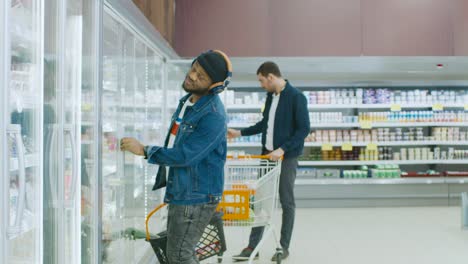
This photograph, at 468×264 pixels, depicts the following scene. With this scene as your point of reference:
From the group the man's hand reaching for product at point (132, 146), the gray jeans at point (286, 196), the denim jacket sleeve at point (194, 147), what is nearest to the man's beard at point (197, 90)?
the denim jacket sleeve at point (194, 147)

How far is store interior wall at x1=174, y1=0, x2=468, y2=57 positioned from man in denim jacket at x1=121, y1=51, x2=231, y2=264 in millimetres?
4290

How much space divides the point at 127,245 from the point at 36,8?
215cm

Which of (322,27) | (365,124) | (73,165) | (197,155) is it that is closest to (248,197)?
(197,155)

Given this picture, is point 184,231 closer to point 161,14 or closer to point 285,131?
point 285,131

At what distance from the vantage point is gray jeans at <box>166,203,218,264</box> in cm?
269

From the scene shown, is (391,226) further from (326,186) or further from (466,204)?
(326,186)

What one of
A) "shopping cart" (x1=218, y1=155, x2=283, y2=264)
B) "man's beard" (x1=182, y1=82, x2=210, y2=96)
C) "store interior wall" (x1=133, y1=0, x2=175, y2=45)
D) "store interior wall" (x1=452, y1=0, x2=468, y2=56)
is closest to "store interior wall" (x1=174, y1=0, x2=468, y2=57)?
"store interior wall" (x1=452, y1=0, x2=468, y2=56)

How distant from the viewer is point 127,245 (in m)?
3.82

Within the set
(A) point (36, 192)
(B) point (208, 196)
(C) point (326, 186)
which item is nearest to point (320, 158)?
(C) point (326, 186)

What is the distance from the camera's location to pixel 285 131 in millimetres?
4945

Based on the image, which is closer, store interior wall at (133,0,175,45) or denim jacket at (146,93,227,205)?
denim jacket at (146,93,227,205)

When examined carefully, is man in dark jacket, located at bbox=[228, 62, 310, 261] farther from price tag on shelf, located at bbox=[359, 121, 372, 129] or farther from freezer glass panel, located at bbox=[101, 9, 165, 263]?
price tag on shelf, located at bbox=[359, 121, 372, 129]

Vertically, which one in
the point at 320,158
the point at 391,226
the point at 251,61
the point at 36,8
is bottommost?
the point at 391,226

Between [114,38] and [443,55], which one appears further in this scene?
[443,55]
